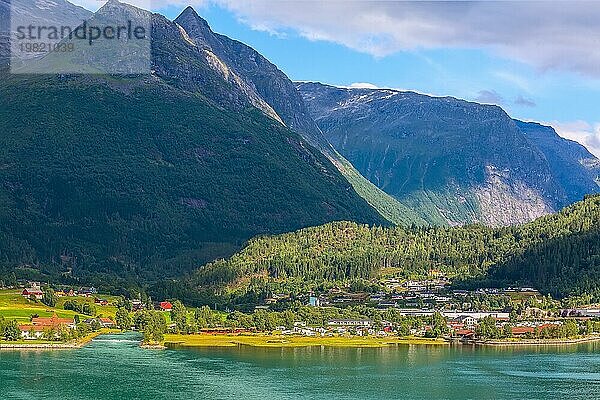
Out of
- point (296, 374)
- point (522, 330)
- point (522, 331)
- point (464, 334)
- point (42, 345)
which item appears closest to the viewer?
point (296, 374)

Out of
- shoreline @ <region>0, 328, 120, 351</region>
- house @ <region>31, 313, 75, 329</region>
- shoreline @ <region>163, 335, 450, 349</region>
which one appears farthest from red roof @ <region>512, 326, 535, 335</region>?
house @ <region>31, 313, 75, 329</region>

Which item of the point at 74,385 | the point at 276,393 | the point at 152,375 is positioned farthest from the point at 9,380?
the point at 276,393

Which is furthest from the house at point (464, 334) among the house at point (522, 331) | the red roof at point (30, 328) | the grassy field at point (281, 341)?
the red roof at point (30, 328)

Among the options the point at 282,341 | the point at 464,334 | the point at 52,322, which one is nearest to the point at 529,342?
the point at 464,334

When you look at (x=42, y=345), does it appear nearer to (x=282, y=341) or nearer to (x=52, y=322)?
(x=52, y=322)

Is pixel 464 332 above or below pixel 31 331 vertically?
above

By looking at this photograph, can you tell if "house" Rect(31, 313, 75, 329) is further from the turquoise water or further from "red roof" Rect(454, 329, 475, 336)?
"red roof" Rect(454, 329, 475, 336)
